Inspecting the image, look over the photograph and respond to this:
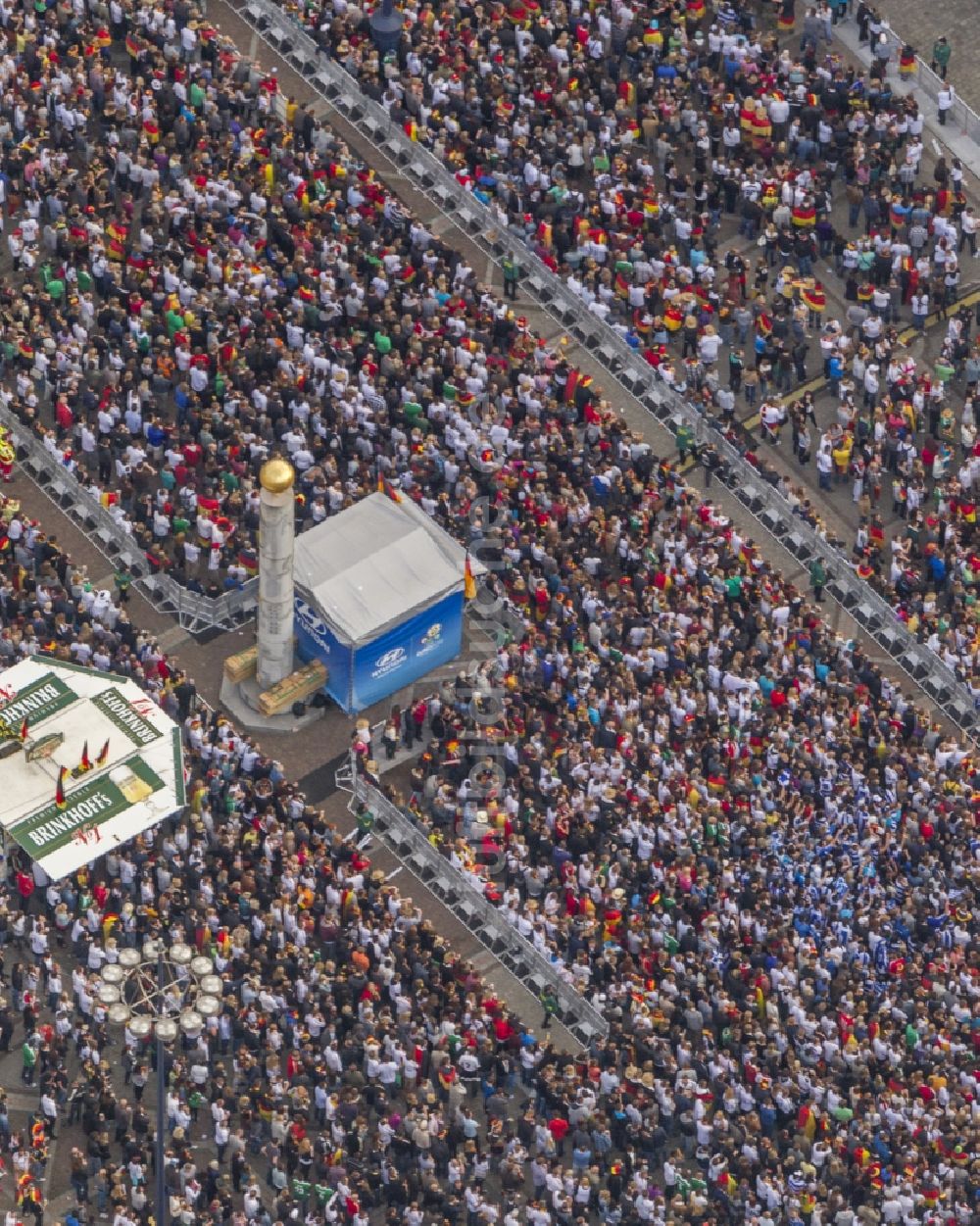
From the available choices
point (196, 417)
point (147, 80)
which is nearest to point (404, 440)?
point (196, 417)

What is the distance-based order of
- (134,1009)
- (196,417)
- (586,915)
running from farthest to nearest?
(196,417), (586,915), (134,1009)

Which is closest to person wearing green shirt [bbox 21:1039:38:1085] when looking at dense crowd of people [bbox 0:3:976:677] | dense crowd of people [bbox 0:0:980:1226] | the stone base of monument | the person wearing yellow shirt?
dense crowd of people [bbox 0:0:980:1226]

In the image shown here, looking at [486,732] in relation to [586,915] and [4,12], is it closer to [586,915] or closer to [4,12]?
[586,915]

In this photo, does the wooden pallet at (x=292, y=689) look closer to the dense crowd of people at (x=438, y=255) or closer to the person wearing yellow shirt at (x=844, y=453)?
the dense crowd of people at (x=438, y=255)

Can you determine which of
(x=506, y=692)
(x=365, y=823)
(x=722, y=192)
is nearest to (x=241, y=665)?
(x=365, y=823)

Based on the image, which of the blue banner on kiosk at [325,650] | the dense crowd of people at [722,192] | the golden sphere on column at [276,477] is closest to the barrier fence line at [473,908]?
the blue banner on kiosk at [325,650]
